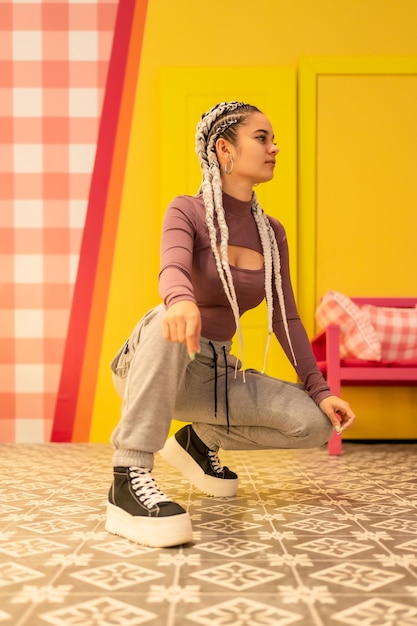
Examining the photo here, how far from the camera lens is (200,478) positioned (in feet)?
6.40

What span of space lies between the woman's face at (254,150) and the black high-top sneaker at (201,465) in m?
0.75

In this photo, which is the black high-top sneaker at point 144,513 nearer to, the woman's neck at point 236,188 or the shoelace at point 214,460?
the shoelace at point 214,460

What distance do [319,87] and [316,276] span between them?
1.02 m

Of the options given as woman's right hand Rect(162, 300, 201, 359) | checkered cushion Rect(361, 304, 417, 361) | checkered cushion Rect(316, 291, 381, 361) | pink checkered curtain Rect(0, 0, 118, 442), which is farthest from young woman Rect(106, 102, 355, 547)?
pink checkered curtain Rect(0, 0, 118, 442)

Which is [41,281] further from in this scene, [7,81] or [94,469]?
[94,469]

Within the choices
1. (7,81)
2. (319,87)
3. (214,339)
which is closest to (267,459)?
(214,339)

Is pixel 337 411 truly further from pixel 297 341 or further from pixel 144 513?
pixel 144 513

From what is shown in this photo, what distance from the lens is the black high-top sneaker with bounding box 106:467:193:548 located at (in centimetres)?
139

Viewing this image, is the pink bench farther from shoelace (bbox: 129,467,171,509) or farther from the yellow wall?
shoelace (bbox: 129,467,171,509)

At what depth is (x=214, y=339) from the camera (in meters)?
1.84

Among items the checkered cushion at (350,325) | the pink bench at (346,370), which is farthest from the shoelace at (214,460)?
the checkered cushion at (350,325)

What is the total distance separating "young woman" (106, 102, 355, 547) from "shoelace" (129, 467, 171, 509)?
0.06 metres

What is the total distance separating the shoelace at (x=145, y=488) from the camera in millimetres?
1429

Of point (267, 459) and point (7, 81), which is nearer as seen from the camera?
point (267, 459)
